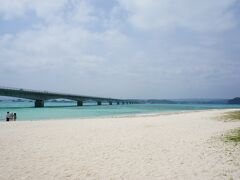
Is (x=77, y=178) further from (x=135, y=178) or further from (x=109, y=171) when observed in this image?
(x=135, y=178)

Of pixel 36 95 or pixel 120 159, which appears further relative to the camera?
pixel 36 95

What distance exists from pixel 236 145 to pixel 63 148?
308 inches

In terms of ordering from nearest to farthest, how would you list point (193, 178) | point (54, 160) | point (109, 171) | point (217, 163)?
1. point (193, 178)
2. point (109, 171)
3. point (217, 163)
4. point (54, 160)

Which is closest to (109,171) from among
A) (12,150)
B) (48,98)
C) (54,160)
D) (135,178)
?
(135,178)

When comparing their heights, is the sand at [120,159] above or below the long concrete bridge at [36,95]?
below

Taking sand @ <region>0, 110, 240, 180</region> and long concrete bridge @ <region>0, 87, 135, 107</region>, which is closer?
sand @ <region>0, 110, 240, 180</region>

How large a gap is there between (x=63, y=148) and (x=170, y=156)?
490cm

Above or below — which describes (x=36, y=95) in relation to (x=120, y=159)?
above

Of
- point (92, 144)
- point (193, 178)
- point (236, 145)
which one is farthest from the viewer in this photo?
point (92, 144)

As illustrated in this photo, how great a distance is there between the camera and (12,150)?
1053 centimetres

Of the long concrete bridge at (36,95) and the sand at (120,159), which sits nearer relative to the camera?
the sand at (120,159)

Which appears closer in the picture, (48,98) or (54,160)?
(54,160)

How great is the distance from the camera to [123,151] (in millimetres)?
10344

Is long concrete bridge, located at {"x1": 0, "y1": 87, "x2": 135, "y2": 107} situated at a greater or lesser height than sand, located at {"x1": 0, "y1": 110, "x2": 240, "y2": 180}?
greater
